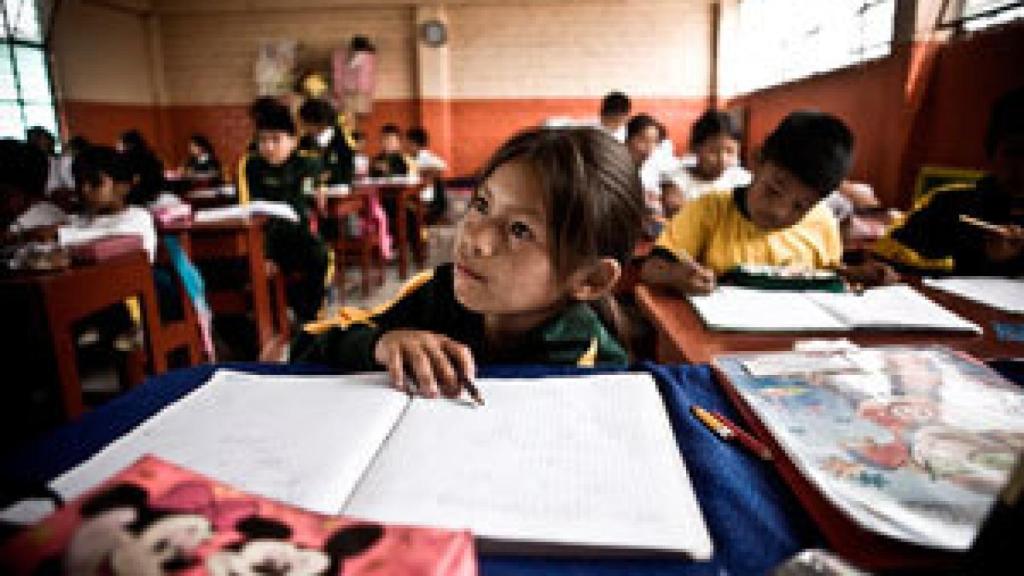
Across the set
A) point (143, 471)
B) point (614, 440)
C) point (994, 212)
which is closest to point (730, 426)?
point (614, 440)

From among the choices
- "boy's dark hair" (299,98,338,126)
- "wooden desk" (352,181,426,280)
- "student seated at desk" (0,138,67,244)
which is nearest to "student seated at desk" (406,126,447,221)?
"wooden desk" (352,181,426,280)

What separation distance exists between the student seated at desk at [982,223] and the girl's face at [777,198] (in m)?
0.40

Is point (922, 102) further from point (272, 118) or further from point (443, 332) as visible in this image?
point (272, 118)

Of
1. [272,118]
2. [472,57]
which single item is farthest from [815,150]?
[472,57]

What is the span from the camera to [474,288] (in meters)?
0.80

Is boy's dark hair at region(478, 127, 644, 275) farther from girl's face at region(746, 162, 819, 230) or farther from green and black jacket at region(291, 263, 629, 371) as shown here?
girl's face at region(746, 162, 819, 230)

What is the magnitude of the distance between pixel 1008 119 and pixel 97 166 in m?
3.01

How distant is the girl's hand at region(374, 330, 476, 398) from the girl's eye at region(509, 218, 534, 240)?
0.19m

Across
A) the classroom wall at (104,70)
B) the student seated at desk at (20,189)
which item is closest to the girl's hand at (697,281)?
the student seated at desk at (20,189)

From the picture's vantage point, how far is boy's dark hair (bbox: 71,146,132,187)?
7.58 feet

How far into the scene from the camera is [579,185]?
0.81m

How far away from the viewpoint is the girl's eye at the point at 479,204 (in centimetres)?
83

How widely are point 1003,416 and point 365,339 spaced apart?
677mm

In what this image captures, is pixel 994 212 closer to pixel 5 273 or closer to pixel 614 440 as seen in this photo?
pixel 614 440
